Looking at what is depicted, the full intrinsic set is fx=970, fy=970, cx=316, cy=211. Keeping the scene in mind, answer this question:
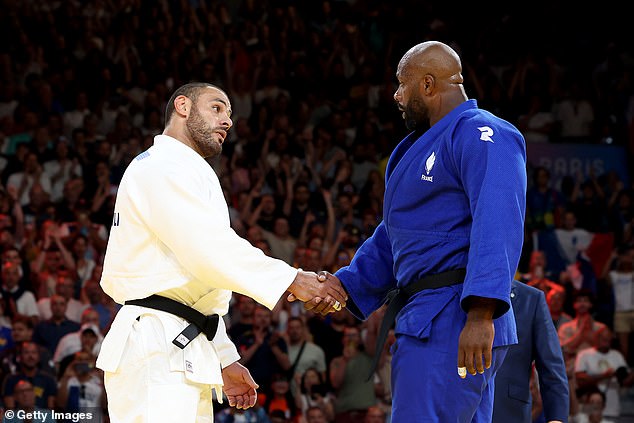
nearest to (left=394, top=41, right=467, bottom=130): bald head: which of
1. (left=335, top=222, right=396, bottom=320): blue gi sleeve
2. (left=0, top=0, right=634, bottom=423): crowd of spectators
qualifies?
(left=335, top=222, right=396, bottom=320): blue gi sleeve

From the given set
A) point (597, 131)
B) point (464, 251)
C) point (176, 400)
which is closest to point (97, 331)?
point (176, 400)

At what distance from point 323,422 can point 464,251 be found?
509 centimetres

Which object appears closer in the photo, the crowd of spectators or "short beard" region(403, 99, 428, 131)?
"short beard" region(403, 99, 428, 131)

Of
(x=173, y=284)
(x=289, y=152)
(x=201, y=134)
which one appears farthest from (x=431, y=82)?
(x=289, y=152)

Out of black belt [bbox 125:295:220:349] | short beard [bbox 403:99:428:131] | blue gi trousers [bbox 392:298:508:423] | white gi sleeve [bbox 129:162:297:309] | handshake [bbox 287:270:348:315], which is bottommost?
blue gi trousers [bbox 392:298:508:423]

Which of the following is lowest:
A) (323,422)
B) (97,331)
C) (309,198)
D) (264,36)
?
(323,422)

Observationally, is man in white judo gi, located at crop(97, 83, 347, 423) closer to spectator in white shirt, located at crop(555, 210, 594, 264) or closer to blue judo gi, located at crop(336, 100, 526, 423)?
blue judo gi, located at crop(336, 100, 526, 423)

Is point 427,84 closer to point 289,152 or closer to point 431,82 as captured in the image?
point 431,82

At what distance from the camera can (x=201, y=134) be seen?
14.8ft

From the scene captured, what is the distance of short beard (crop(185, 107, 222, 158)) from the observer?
4500 mm

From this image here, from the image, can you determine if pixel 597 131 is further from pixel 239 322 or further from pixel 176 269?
pixel 176 269

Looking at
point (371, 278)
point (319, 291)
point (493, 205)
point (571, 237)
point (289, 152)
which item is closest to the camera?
point (493, 205)

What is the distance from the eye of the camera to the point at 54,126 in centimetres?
1166

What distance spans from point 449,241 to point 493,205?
0.96 ft
